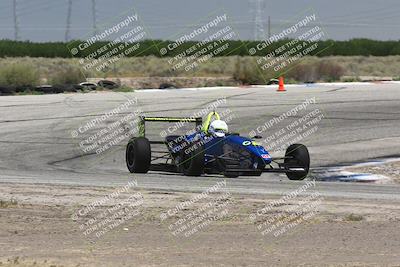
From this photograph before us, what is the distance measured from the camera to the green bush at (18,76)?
4091 cm

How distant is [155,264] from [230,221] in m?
2.87

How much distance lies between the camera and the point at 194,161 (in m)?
16.0

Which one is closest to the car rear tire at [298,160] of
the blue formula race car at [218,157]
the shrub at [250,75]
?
the blue formula race car at [218,157]

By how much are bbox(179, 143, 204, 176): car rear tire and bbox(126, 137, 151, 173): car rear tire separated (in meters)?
0.77

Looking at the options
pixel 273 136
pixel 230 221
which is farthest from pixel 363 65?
pixel 230 221

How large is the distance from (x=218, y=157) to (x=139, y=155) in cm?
167

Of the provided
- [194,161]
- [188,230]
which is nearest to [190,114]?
[194,161]

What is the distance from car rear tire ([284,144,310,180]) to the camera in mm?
16438

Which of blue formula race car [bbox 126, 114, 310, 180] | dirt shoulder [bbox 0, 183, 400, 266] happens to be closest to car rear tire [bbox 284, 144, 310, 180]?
blue formula race car [bbox 126, 114, 310, 180]

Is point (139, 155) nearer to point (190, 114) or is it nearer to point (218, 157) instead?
point (218, 157)

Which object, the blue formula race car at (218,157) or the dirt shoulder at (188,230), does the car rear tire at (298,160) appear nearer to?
the blue formula race car at (218,157)

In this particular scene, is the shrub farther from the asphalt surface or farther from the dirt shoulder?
the dirt shoulder

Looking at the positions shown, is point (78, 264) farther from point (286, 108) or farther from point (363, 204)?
point (286, 108)

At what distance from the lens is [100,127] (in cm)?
2458
